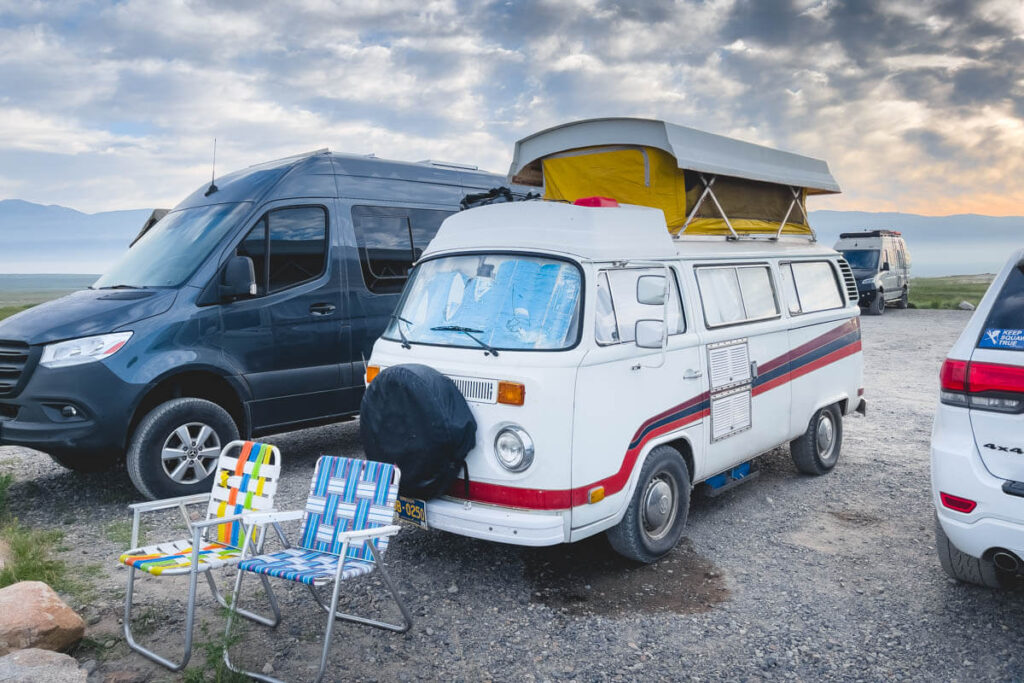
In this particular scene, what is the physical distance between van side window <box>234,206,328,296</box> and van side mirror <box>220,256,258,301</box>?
305mm

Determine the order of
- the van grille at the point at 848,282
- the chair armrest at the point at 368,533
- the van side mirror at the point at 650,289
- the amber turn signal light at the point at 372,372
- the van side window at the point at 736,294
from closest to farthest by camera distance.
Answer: the chair armrest at the point at 368,533 < the van side mirror at the point at 650,289 < the amber turn signal light at the point at 372,372 < the van side window at the point at 736,294 < the van grille at the point at 848,282

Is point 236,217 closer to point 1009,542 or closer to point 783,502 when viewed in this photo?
point 783,502

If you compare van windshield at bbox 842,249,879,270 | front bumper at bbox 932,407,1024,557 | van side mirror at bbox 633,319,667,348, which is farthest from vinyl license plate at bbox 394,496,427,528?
van windshield at bbox 842,249,879,270

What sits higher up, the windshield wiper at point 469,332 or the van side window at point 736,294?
the van side window at point 736,294

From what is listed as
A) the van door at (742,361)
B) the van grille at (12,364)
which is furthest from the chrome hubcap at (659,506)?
the van grille at (12,364)

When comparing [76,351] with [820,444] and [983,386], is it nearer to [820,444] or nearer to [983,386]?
[983,386]

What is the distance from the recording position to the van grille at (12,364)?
6.25 meters

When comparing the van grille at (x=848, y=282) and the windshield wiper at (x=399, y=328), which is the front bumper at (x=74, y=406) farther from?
the van grille at (x=848, y=282)

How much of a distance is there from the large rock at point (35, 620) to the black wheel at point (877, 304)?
25.5 m

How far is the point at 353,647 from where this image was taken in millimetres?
4293

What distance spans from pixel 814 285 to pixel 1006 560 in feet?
13.0

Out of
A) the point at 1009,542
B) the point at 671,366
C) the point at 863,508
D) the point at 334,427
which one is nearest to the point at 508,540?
the point at 671,366

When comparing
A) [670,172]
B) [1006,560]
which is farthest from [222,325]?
[1006,560]

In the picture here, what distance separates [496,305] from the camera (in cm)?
509
